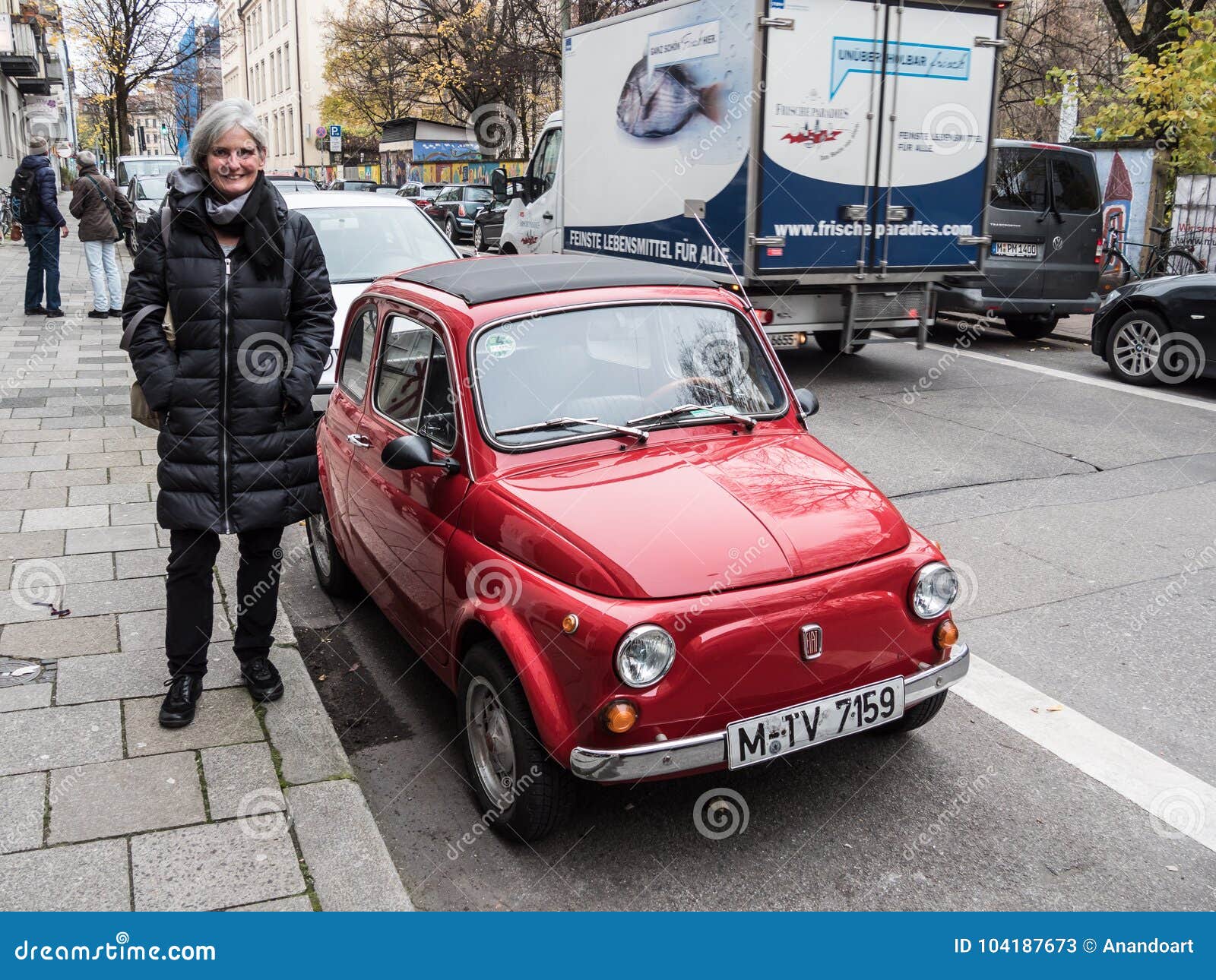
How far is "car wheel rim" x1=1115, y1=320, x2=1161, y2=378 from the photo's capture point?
35.5ft

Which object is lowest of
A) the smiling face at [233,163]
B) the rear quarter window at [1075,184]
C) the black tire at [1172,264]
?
the black tire at [1172,264]

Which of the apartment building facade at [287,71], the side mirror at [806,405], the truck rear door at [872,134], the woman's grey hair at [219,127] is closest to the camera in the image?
the woman's grey hair at [219,127]

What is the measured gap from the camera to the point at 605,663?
3.13m

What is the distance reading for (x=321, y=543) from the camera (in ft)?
18.9

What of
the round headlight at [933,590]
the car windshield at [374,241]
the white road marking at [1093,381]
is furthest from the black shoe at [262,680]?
the white road marking at [1093,381]

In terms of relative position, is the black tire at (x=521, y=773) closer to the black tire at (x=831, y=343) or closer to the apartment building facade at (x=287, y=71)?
the black tire at (x=831, y=343)

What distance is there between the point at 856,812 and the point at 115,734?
254 cm

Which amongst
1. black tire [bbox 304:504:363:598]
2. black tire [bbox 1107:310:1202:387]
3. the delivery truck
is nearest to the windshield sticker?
black tire [bbox 304:504:363:598]

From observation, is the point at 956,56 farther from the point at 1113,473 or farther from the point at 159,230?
the point at 159,230

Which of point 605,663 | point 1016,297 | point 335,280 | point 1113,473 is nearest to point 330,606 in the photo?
point 605,663

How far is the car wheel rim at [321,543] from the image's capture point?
563 centimetres

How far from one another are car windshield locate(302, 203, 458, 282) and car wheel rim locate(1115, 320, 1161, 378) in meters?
6.51

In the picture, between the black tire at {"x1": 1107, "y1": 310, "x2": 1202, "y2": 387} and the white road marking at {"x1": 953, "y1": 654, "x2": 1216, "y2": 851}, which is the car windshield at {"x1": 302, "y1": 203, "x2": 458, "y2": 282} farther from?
the black tire at {"x1": 1107, "y1": 310, "x2": 1202, "y2": 387}

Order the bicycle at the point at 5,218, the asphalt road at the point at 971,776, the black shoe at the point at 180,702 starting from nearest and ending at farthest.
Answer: the asphalt road at the point at 971,776 < the black shoe at the point at 180,702 < the bicycle at the point at 5,218
